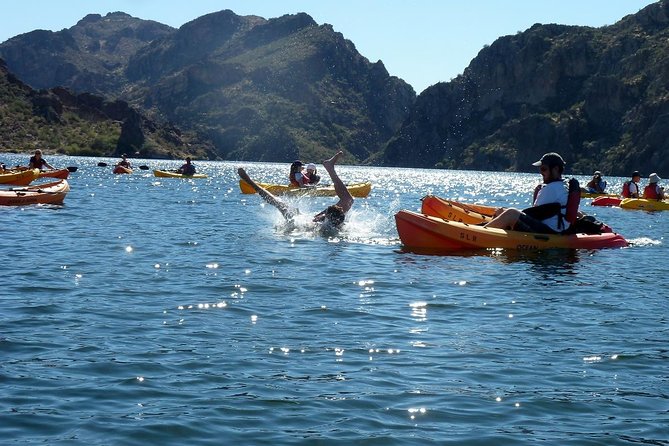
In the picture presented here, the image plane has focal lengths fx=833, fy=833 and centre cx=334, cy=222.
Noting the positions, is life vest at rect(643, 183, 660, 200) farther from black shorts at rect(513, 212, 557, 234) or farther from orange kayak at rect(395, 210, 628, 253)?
black shorts at rect(513, 212, 557, 234)

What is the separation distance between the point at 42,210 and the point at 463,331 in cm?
1725

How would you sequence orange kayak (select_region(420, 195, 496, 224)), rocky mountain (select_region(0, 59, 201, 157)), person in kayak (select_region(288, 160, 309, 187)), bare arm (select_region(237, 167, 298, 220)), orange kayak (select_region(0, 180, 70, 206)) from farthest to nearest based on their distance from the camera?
rocky mountain (select_region(0, 59, 201, 157)), person in kayak (select_region(288, 160, 309, 187)), orange kayak (select_region(0, 180, 70, 206)), orange kayak (select_region(420, 195, 496, 224)), bare arm (select_region(237, 167, 298, 220))

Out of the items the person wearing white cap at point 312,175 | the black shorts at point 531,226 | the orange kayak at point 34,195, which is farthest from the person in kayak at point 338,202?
the person wearing white cap at point 312,175

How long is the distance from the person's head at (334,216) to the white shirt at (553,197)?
4212mm

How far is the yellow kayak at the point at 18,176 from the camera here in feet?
98.5

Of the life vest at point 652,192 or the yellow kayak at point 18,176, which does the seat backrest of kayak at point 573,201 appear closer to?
the life vest at point 652,192

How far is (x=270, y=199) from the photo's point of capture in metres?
18.9

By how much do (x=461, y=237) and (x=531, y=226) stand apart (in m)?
1.49

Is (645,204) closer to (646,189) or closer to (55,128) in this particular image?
(646,189)

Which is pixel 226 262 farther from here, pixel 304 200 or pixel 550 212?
pixel 304 200

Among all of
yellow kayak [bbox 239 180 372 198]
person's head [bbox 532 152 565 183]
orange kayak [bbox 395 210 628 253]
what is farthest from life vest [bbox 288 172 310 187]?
person's head [bbox 532 152 565 183]

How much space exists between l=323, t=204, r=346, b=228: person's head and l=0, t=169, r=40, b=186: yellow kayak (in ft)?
51.1

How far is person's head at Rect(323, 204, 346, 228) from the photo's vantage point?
18.3 meters

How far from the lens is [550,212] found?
16.7 m
